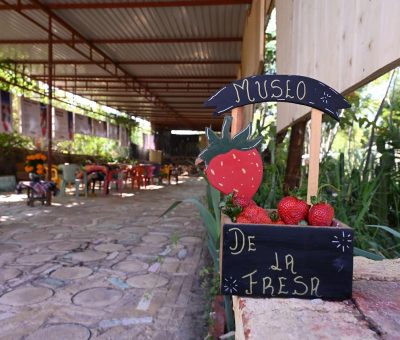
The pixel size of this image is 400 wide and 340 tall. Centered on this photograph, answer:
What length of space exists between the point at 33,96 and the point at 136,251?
11.8 metres

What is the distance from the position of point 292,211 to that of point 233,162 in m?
0.29

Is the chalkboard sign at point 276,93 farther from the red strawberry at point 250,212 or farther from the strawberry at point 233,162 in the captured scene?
the red strawberry at point 250,212

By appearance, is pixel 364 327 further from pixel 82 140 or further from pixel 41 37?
pixel 82 140

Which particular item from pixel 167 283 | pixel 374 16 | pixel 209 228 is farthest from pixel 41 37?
pixel 374 16

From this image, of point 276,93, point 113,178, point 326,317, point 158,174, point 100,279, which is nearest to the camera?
point 326,317

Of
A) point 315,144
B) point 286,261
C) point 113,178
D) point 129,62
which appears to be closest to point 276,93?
point 315,144

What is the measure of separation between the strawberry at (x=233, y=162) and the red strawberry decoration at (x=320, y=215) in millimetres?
269

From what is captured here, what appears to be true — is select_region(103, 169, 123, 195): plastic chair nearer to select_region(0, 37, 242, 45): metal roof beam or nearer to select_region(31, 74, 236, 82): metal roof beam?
select_region(31, 74, 236, 82): metal roof beam

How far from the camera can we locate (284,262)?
3.50 feet

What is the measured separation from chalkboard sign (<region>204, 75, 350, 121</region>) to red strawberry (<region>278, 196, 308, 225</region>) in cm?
34

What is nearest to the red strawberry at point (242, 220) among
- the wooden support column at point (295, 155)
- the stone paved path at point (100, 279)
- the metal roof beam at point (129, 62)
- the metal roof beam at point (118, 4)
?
the stone paved path at point (100, 279)

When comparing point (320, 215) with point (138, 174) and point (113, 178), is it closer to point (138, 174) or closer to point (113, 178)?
point (113, 178)

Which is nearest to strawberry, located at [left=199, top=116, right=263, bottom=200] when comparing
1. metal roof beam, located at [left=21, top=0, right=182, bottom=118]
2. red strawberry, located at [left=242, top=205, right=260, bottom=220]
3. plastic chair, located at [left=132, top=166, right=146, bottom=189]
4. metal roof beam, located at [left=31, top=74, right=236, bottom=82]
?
red strawberry, located at [left=242, top=205, right=260, bottom=220]

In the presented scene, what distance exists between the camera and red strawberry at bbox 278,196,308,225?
3.84 ft
